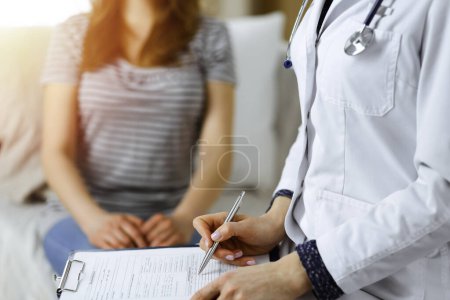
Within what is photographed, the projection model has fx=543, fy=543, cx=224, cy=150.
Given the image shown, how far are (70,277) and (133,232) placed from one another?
1.14ft

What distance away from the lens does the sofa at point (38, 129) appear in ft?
3.44

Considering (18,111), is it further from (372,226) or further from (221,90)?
(372,226)

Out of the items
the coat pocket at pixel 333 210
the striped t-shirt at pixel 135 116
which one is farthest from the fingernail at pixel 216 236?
the striped t-shirt at pixel 135 116

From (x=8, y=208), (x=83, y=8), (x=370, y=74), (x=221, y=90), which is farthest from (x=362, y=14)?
(x=8, y=208)

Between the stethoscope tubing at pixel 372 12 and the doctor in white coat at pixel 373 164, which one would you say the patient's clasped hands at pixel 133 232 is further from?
the stethoscope tubing at pixel 372 12

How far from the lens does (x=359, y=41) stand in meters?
0.51

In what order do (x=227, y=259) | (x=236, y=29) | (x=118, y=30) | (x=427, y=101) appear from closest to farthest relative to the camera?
1. (x=427, y=101)
2. (x=227, y=259)
3. (x=118, y=30)
4. (x=236, y=29)

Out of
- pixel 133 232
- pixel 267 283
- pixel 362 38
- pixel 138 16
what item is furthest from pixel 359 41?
pixel 138 16

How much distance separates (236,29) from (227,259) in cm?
82

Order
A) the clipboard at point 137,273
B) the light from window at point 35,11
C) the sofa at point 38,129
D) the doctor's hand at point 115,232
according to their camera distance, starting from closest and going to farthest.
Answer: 1. the clipboard at point 137,273
2. the doctor's hand at point 115,232
3. the sofa at point 38,129
4. the light from window at point 35,11

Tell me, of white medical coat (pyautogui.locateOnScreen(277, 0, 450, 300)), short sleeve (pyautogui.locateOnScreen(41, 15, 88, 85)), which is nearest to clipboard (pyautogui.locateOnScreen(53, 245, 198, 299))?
white medical coat (pyautogui.locateOnScreen(277, 0, 450, 300))

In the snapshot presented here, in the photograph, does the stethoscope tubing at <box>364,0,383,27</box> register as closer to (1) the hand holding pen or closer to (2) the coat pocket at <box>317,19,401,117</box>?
(2) the coat pocket at <box>317,19,401,117</box>

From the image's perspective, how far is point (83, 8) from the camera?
3.78 ft

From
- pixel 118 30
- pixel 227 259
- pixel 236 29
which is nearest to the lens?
pixel 227 259
